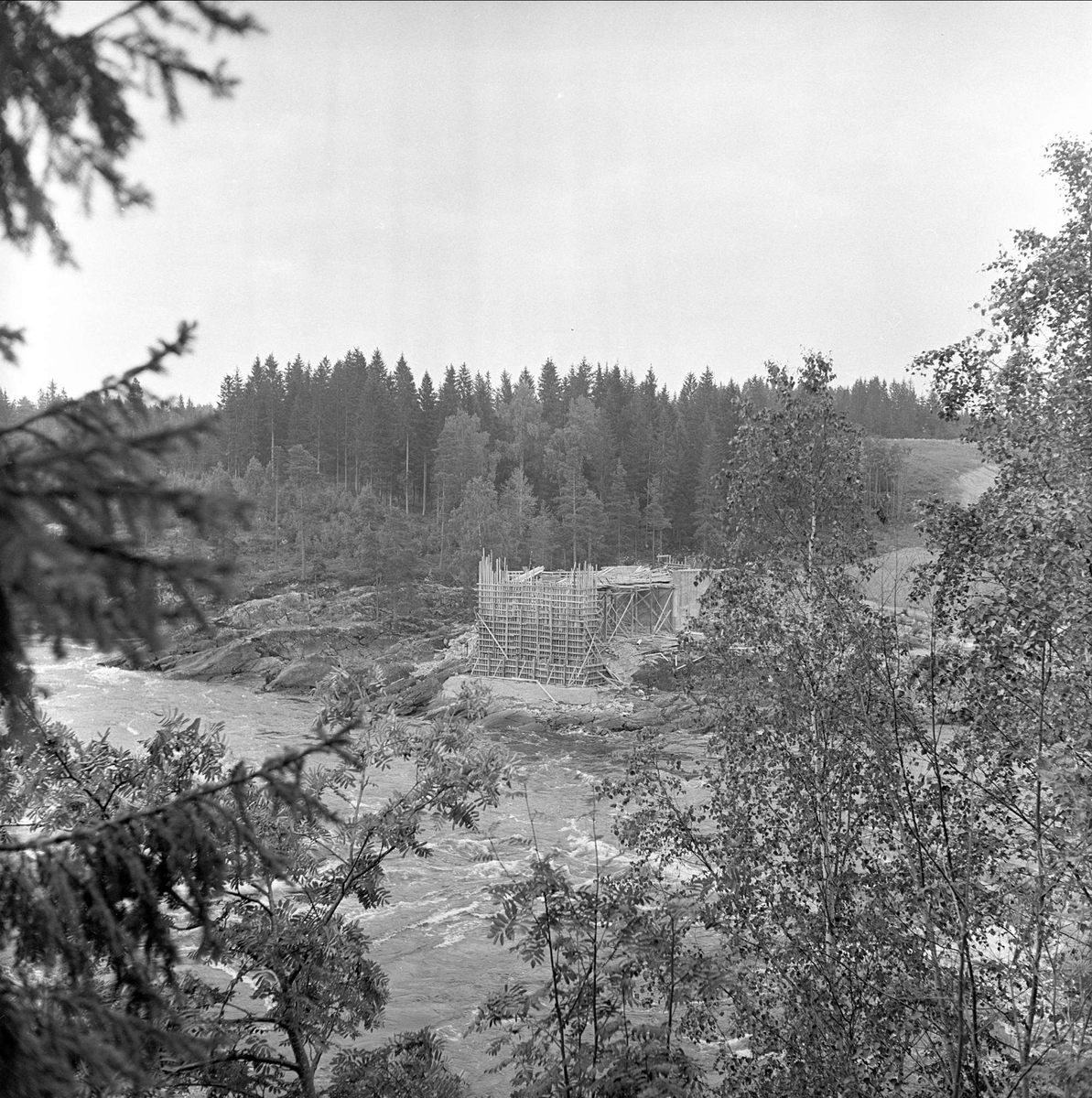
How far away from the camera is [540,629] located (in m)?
42.2

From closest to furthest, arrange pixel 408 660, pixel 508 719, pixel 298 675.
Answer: pixel 508 719, pixel 298 675, pixel 408 660

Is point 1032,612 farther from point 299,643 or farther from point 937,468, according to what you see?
point 937,468

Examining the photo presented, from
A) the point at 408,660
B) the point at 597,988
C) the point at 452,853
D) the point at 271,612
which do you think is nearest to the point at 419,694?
the point at 408,660

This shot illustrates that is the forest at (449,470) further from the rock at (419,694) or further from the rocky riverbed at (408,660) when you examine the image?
the rock at (419,694)

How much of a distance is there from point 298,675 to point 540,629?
11.7 metres

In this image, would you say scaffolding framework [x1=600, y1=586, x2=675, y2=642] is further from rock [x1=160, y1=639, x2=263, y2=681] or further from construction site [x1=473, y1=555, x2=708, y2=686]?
rock [x1=160, y1=639, x2=263, y2=681]

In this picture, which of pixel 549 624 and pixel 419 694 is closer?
pixel 419 694

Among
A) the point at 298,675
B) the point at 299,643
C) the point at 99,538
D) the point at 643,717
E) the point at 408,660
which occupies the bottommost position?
the point at 643,717

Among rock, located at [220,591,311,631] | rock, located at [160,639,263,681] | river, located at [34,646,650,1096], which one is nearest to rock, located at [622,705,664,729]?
river, located at [34,646,650,1096]

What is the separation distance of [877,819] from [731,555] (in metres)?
2.83

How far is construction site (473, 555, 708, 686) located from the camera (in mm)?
Result: 41031

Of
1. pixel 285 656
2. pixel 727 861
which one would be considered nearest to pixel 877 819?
pixel 727 861

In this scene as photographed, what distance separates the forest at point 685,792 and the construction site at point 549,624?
29.9 metres

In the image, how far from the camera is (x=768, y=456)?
9.05 meters
